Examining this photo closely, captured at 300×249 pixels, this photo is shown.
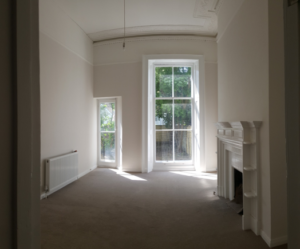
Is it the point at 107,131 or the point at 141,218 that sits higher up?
the point at 107,131

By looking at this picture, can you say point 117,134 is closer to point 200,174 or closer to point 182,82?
point 182,82

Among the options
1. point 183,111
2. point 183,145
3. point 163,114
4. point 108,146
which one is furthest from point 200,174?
point 108,146

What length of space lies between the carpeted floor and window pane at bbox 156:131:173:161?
1.36 meters

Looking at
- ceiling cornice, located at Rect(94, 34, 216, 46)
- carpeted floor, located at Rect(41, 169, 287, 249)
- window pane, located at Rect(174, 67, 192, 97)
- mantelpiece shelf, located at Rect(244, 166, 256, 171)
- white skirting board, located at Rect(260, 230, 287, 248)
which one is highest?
ceiling cornice, located at Rect(94, 34, 216, 46)

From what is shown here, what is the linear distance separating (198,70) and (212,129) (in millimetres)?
1666

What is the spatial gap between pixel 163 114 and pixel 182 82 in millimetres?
1073

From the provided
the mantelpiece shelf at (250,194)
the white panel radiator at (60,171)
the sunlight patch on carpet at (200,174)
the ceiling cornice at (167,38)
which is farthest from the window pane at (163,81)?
the mantelpiece shelf at (250,194)

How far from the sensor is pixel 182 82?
5.82m

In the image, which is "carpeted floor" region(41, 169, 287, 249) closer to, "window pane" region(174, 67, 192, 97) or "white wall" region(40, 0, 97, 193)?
"white wall" region(40, 0, 97, 193)

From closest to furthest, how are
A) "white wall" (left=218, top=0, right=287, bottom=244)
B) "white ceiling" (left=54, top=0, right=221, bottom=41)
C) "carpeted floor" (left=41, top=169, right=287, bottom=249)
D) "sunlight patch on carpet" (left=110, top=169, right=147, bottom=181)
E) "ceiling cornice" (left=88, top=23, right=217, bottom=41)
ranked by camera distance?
"white wall" (left=218, top=0, right=287, bottom=244) → "carpeted floor" (left=41, top=169, right=287, bottom=249) → "white ceiling" (left=54, top=0, right=221, bottom=41) → "sunlight patch on carpet" (left=110, top=169, right=147, bottom=181) → "ceiling cornice" (left=88, top=23, right=217, bottom=41)

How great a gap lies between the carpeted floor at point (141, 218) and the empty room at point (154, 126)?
24 mm

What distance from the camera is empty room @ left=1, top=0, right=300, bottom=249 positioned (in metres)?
0.84

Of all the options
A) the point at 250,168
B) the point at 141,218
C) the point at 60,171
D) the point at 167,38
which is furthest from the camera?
the point at 167,38

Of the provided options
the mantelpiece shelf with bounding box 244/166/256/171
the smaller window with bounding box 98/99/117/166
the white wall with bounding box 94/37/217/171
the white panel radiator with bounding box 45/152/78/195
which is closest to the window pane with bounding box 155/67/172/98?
the white wall with bounding box 94/37/217/171
